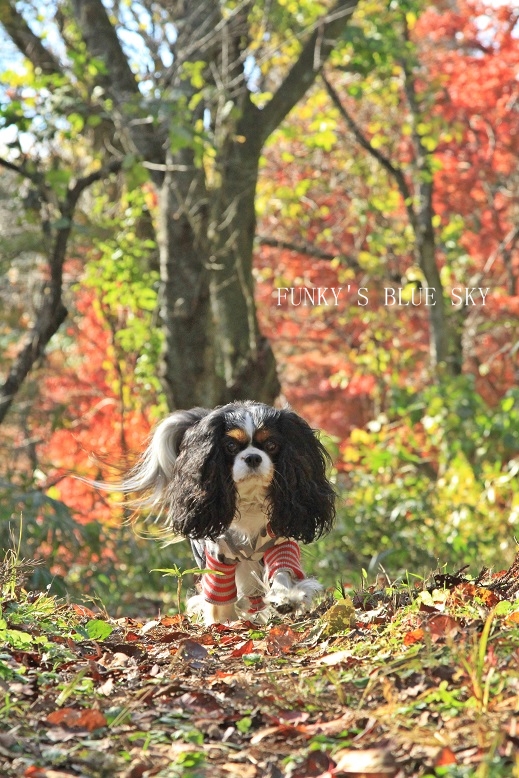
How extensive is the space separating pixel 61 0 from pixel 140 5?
666 millimetres

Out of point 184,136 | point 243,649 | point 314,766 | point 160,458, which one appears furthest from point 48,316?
point 314,766

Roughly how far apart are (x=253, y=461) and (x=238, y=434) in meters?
0.12

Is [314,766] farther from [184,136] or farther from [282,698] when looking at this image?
[184,136]

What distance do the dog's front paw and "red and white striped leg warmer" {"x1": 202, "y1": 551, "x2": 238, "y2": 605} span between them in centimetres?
23

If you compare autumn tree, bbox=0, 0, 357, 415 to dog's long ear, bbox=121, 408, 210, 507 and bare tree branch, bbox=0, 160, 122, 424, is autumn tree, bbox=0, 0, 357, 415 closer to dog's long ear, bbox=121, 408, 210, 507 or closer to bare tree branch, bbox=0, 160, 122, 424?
bare tree branch, bbox=0, 160, 122, 424

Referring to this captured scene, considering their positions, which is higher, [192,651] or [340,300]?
[340,300]

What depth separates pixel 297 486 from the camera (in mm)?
3895

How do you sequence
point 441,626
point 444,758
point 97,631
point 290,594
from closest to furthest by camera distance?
point 444,758
point 441,626
point 97,631
point 290,594

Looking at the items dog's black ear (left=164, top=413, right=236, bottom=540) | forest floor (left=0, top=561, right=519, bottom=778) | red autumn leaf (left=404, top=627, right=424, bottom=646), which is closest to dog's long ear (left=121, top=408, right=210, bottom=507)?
dog's black ear (left=164, top=413, right=236, bottom=540)

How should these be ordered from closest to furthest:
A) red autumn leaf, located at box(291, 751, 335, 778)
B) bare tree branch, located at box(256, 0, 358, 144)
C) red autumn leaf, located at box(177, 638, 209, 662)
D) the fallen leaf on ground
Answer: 1. the fallen leaf on ground
2. red autumn leaf, located at box(291, 751, 335, 778)
3. red autumn leaf, located at box(177, 638, 209, 662)
4. bare tree branch, located at box(256, 0, 358, 144)

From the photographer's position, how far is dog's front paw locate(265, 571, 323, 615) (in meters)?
3.58

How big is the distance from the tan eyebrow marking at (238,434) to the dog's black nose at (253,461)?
9 cm

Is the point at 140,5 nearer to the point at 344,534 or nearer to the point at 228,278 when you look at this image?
the point at 228,278

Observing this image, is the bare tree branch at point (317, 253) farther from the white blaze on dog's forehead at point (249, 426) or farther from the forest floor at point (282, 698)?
the forest floor at point (282, 698)
